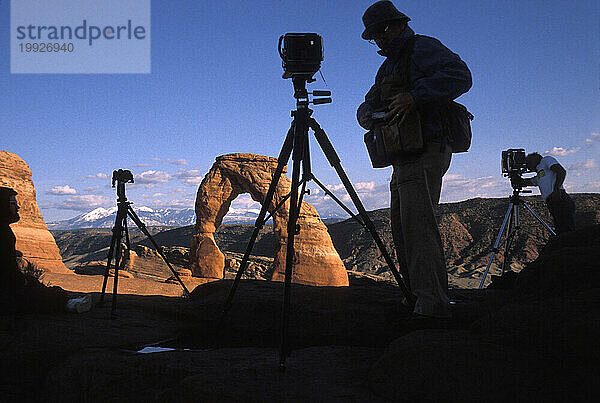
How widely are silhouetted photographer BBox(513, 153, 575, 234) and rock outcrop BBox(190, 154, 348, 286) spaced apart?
321 inches

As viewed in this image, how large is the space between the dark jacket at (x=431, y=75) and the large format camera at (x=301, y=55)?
1.99 ft

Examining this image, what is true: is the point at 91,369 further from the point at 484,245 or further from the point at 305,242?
the point at 484,245

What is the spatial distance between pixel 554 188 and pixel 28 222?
16.5m

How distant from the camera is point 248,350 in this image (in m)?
2.00

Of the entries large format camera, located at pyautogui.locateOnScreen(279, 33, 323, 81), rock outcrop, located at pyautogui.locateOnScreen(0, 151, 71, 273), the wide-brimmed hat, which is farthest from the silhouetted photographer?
rock outcrop, located at pyautogui.locateOnScreen(0, 151, 71, 273)

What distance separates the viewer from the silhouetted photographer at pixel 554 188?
4883 millimetres

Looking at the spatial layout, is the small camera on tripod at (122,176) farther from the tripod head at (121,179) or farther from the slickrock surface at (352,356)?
the slickrock surface at (352,356)

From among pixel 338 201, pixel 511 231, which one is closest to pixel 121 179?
pixel 338 201

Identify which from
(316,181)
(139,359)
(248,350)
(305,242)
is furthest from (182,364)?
(305,242)

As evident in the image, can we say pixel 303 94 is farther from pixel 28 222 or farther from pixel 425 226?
pixel 28 222

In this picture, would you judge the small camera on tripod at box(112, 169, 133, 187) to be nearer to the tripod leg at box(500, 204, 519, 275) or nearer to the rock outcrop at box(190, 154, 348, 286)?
the tripod leg at box(500, 204, 519, 275)

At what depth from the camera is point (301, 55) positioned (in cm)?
213

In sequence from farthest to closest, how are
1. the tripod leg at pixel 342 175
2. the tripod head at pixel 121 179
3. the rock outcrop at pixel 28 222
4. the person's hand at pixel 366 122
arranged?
the rock outcrop at pixel 28 222
the tripod head at pixel 121 179
the person's hand at pixel 366 122
the tripod leg at pixel 342 175

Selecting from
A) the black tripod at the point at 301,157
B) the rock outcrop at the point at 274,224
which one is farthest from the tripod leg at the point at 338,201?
the rock outcrop at the point at 274,224
